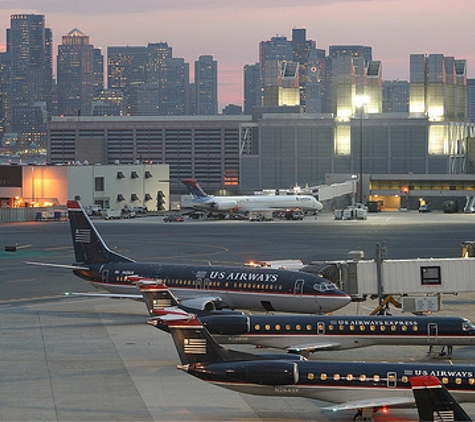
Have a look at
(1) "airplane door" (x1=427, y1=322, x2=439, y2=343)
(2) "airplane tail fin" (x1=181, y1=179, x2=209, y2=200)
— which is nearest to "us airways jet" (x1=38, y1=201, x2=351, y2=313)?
(1) "airplane door" (x1=427, y1=322, x2=439, y2=343)

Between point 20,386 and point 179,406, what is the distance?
26.1 feet

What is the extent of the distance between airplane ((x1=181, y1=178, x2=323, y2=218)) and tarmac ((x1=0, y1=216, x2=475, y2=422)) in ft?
305

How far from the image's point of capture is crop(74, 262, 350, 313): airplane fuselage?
184 ft

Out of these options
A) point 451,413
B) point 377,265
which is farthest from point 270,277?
point 451,413

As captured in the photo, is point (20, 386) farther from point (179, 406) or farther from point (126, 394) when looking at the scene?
point (179, 406)

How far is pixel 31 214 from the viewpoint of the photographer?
16175cm

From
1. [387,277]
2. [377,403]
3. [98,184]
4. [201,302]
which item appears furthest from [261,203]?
[377,403]

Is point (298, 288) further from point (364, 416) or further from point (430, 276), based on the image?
point (364, 416)

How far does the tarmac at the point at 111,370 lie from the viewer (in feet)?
127

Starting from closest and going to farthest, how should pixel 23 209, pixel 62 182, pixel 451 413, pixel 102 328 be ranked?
1. pixel 451 413
2. pixel 102 328
3. pixel 23 209
4. pixel 62 182

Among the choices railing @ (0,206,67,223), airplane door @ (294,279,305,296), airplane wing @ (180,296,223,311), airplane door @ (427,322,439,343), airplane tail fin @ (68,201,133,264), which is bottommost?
railing @ (0,206,67,223)

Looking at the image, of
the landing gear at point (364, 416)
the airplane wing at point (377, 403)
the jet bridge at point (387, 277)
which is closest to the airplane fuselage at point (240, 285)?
the jet bridge at point (387, 277)

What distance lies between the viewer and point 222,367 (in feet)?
120

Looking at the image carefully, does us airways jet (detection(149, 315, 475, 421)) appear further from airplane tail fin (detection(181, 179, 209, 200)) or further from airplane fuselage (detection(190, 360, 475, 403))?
airplane tail fin (detection(181, 179, 209, 200))
